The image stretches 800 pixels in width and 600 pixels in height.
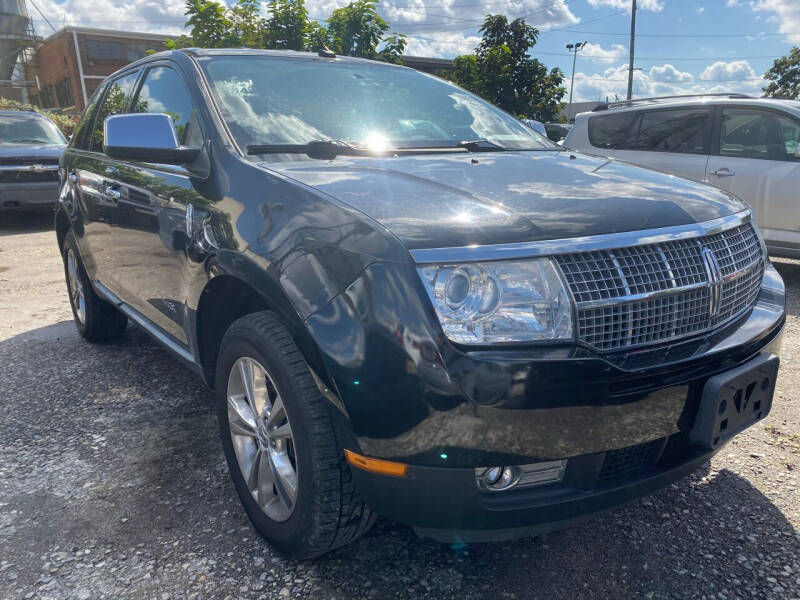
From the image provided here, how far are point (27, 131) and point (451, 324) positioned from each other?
433 inches

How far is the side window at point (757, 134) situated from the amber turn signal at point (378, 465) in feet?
18.5

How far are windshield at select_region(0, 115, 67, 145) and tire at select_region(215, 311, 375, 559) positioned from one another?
967 cm

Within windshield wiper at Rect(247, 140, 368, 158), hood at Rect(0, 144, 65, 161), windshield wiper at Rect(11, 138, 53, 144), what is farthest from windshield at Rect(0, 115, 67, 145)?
windshield wiper at Rect(247, 140, 368, 158)

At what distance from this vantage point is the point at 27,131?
10375mm

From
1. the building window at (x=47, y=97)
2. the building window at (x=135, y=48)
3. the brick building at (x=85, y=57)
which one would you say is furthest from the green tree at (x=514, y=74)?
the building window at (x=47, y=97)

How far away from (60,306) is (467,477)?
16.3ft

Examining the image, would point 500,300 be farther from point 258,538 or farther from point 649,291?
point 258,538

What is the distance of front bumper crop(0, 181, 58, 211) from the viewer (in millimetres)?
9312

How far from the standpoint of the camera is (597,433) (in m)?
1.69

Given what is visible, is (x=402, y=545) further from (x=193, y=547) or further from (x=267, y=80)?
(x=267, y=80)

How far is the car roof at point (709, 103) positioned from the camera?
584cm

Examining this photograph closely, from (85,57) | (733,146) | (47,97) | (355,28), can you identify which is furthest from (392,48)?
(47,97)

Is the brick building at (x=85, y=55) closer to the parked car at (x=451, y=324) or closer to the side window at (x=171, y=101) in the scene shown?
the side window at (x=171, y=101)

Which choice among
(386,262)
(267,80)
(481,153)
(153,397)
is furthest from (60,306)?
(386,262)
